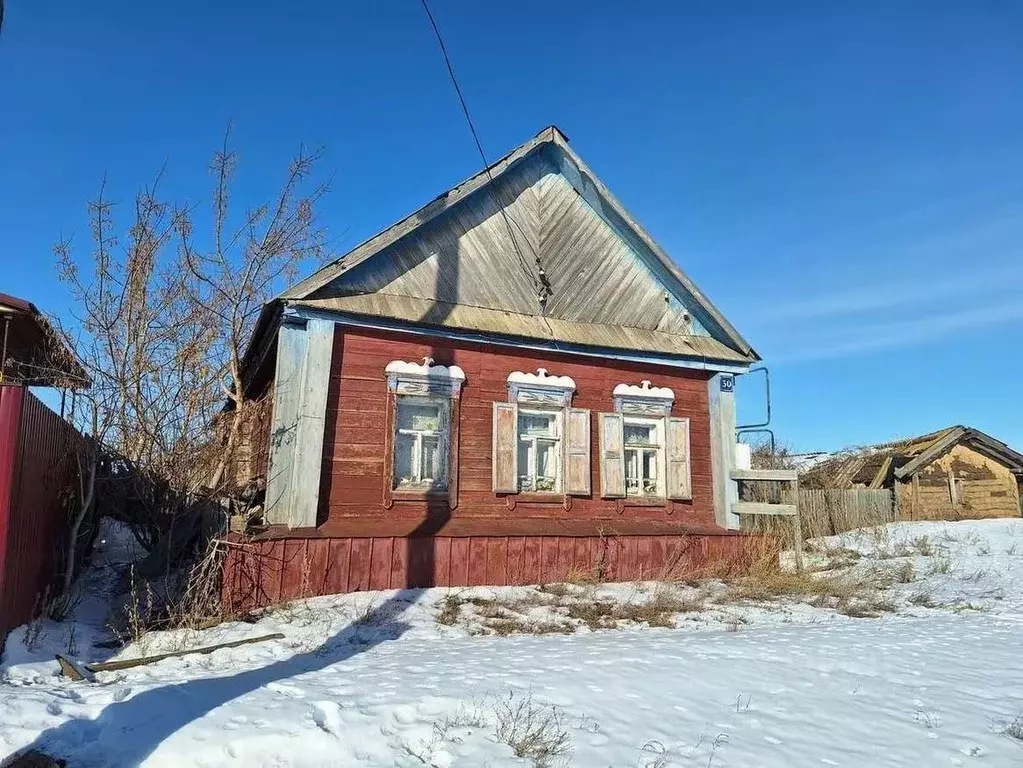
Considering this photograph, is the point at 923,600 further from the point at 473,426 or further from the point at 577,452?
the point at 473,426

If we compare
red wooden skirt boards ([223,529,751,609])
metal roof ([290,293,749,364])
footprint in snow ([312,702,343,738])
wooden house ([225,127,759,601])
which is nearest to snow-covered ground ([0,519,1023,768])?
footprint in snow ([312,702,343,738])

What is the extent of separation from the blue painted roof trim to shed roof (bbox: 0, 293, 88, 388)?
10.3 feet

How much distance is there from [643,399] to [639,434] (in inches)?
22.2

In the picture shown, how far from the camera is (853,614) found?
9102 mm

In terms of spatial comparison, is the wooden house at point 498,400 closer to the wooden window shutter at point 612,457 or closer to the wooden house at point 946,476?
the wooden window shutter at point 612,457

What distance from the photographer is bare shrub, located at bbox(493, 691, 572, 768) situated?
4.05 metres

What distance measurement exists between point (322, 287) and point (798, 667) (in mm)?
6976

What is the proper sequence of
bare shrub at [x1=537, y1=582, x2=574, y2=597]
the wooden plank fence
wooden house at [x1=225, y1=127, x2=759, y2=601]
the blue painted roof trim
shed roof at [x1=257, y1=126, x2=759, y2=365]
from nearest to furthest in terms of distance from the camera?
wooden house at [x1=225, y1=127, x2=759, y2=601] < bare shrub at [x1=537, y1=582, x2=574, y2=597] < the blue painted roof trim < shed roof at [x1=257, y1=126, x2=759, y2=365] < the wooden plank fence

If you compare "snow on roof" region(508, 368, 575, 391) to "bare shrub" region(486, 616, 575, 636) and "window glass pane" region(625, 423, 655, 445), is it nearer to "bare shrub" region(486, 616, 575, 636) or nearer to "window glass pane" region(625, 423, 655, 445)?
"window glass pane" region(625, 423, 655, 445)

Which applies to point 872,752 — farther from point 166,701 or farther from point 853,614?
point 853,614

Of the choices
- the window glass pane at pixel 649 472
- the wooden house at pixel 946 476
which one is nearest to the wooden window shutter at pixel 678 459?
the window glass pane at pixel 649 472

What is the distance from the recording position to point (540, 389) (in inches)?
435

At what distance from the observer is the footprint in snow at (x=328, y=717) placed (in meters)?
4.22

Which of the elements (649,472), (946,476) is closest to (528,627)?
(649,472)
